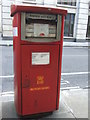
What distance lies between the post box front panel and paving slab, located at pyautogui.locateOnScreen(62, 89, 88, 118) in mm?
1340

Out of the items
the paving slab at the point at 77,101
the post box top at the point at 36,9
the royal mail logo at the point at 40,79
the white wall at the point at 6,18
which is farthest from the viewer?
the white wall at the point at 6,18

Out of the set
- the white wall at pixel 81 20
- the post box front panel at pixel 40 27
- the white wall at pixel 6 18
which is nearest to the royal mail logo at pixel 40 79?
the post box front panel at pixel 40 27

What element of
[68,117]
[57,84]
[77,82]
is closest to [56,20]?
[57,84]

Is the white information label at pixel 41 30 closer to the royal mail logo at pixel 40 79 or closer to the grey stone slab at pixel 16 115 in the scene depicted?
the royal mail logo at pixel 40 79

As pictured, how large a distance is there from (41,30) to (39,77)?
26.4 inches

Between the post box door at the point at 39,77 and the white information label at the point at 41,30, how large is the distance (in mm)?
163

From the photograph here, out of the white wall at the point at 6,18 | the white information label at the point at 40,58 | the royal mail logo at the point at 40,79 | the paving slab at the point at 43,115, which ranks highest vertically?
the white wall at the point at 6,18

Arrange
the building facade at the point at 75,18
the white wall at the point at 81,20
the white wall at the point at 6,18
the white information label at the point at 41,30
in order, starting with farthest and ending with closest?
the white wall at the point at 81,20, the building facade at the point at 75,18, the white wall at the point at 6,18, the white information label at the point at 41,30

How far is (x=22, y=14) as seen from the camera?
182cm

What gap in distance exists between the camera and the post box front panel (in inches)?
73.9

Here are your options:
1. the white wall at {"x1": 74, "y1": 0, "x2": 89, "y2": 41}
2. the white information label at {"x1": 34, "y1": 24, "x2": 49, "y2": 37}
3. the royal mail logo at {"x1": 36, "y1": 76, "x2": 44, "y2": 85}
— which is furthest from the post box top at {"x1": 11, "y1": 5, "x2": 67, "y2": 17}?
the white wall at {"x1": 74, "y1": 0, "x2": 89, "y2": 41}

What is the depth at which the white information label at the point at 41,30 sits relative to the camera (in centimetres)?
194

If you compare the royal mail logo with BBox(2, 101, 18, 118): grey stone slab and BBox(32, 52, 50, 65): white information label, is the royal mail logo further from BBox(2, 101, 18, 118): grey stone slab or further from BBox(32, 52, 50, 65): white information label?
BBox(2, 101, 18, 118): grey stone slab

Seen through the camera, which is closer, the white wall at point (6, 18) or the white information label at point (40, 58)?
the white information label at point (40, 58)
